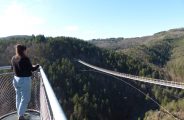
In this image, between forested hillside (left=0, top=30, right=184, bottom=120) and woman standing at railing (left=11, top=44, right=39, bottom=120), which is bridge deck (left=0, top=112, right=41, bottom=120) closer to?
woman standing at railing (left=11, top=44, right=39, bottom=120)

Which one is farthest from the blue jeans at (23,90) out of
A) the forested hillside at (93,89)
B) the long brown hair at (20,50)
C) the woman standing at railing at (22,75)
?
the forested hillside at (93,89)

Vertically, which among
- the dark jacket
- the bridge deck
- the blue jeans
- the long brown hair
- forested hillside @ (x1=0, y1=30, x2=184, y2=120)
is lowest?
forested hillside @ (x1=0, y1=30, x2=184, y2=120)

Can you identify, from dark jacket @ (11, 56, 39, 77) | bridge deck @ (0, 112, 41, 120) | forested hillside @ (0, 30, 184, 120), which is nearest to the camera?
dark jacket @ (11, 56, 39, 77)

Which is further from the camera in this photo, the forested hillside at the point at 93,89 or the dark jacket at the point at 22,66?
the forested hillside at the point at 93,89

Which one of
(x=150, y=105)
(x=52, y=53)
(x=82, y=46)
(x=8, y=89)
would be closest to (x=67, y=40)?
(x=82, y=46)

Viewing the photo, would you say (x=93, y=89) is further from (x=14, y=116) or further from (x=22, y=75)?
(x=22, y=75)

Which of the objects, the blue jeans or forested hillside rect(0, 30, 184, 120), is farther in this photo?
forested hillside rect(0, 30, 184, 120)

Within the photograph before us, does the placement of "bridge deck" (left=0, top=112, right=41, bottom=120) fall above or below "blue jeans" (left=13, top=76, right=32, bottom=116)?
below

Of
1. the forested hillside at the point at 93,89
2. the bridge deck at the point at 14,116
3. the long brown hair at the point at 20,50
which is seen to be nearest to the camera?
the long brown hair at the point at 20,50

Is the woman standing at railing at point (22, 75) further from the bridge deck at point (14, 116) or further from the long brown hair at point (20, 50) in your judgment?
the bridge deck at point (14, 116)

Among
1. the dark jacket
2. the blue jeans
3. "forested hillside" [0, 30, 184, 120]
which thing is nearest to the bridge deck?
the blue jeans

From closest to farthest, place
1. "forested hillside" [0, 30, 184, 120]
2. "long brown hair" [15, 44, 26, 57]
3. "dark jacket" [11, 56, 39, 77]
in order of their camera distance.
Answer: "long brown hair" [15, 44, 26, 57] → "dark jacket" [11, 56, 39, 77] → "forested hillside" [0, 30, 184, 120]
